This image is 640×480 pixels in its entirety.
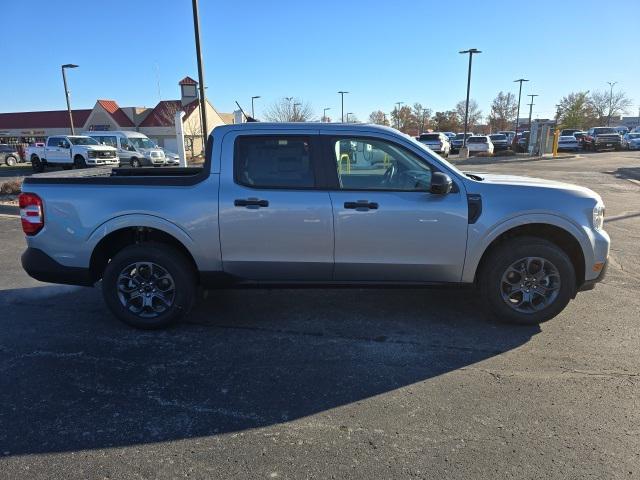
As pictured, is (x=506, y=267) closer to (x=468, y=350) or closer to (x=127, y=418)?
(x=468, y=350)

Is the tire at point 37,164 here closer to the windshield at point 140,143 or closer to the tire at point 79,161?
the tire at point 79,161

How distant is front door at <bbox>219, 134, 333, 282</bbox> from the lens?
4.14 metres

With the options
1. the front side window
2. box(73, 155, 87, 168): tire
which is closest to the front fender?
the front side window

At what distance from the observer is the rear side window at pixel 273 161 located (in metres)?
4.21

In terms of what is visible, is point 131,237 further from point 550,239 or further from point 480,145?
point 480,145

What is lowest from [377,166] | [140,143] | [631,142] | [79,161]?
[79,161]

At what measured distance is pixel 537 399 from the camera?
324 cm

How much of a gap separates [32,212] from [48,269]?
21.0 inches

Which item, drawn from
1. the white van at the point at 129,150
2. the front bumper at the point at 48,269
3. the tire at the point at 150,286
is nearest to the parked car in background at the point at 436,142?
the white van at the point at 129,150

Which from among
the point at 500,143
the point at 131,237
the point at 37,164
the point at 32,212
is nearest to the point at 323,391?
the point at 131,237

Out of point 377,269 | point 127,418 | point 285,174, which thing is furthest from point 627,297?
point 127,418

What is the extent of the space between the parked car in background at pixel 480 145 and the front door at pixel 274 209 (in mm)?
33548

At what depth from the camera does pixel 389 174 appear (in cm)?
424

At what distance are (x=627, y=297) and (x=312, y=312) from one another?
11.4 feet
